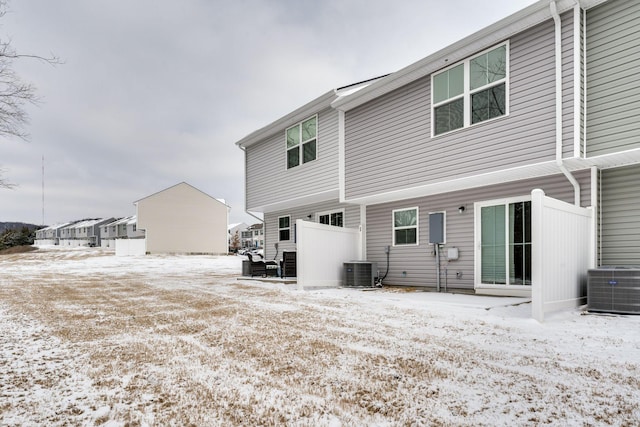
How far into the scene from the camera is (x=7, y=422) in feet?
7.45

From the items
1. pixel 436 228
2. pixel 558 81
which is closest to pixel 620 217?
pixel 558 81

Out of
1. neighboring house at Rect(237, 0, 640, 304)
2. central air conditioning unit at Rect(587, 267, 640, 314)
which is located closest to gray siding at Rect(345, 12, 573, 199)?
neighboring house at Rect(237, 0, 640, 304)

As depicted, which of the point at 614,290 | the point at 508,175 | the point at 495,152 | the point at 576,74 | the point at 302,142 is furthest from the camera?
the point at 302,142

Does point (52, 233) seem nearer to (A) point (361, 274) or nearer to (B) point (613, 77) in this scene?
(A) point (361, 274)

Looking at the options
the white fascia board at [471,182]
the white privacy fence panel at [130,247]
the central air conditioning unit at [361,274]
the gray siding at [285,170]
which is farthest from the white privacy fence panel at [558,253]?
the white privacy fence panel at [130,247]

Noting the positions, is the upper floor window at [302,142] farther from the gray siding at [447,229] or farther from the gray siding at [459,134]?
the gray siding at [447,229]

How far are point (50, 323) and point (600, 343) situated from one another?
282 inches

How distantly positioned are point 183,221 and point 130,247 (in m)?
5.49

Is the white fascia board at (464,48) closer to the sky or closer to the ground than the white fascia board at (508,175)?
closer to the sky

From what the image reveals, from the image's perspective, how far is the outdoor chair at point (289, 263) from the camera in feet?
41.7

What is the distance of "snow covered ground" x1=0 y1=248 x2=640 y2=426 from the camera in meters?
2.39

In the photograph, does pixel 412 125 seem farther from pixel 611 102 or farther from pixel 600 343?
pixel 600 343

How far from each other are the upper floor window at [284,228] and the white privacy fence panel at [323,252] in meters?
4.02

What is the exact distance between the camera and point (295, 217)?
14234mm
